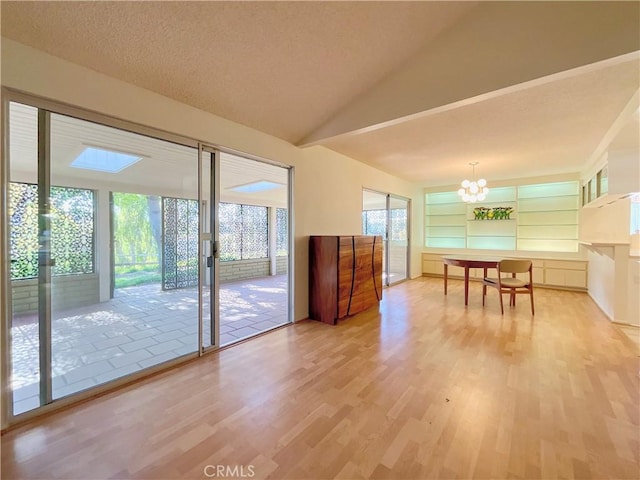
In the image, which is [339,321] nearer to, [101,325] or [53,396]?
[101,325]

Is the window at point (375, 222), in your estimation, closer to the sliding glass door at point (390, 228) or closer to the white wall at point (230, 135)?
the sliding glass door at point (390, 228)

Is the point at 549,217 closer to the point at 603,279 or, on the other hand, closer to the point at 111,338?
the point at 603,279

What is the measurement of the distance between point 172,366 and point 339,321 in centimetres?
196

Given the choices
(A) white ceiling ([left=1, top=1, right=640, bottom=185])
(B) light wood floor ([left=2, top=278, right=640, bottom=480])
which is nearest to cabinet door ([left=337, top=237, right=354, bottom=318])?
(B) light wood floor ([left=2, top=278, right=640, bottom=480])

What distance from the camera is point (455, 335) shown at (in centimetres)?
314

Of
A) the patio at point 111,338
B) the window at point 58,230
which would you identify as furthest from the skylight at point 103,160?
the patio at point 111,338

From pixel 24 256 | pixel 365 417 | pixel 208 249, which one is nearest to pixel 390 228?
pixel 208 249

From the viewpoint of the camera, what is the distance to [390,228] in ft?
19.7

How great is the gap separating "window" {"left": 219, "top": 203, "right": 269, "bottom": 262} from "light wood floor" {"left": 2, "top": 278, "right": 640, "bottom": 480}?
4.44m

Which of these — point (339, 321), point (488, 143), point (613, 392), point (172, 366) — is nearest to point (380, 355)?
point (339, 321)

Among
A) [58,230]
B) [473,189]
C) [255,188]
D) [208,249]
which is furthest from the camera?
[255,188]

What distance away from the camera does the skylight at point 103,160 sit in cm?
215

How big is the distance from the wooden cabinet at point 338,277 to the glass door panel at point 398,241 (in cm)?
247

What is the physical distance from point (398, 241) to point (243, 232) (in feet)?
13.1
